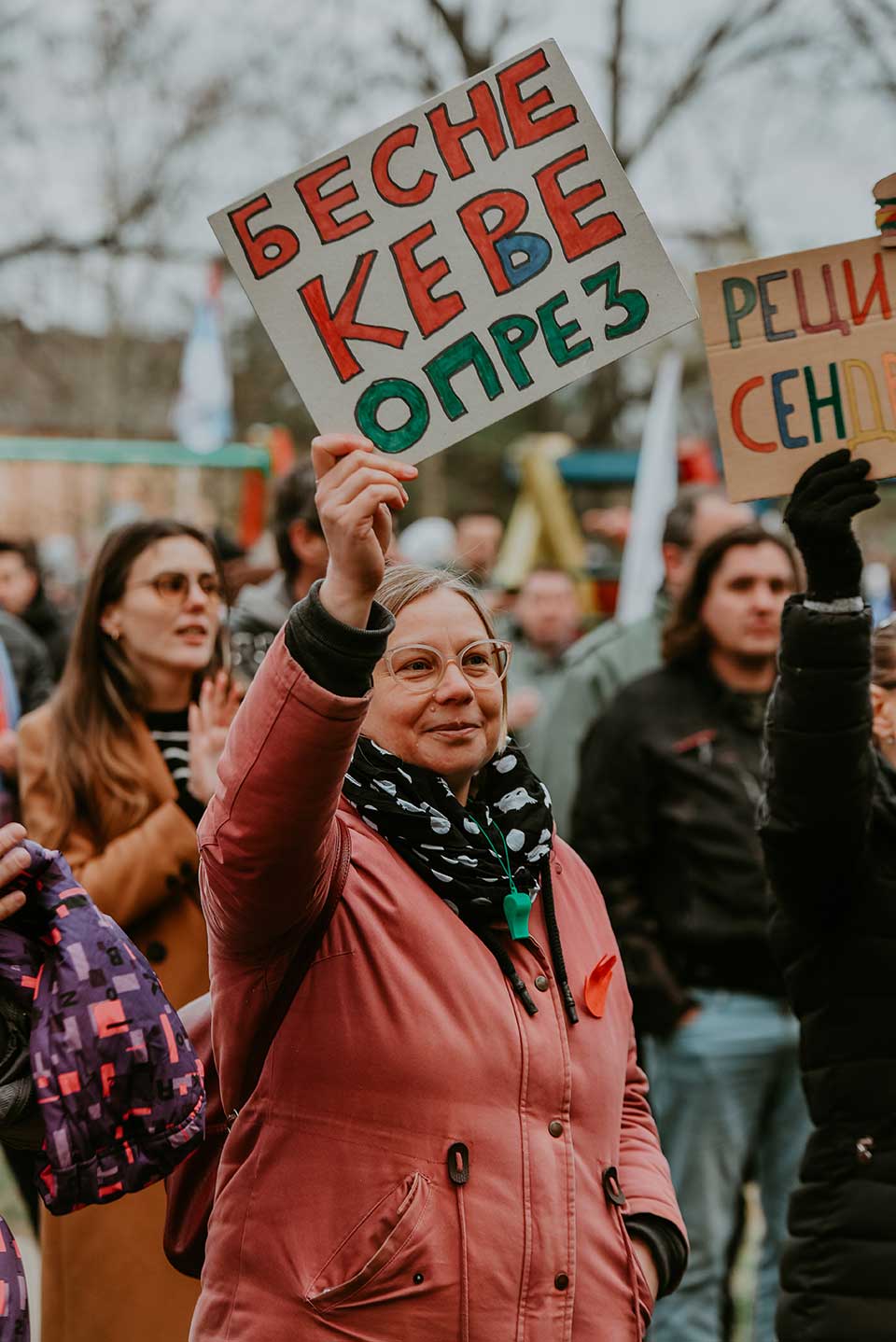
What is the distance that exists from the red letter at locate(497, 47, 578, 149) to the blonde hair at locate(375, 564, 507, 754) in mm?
653

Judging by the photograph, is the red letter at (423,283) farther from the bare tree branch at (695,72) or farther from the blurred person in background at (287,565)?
the bare tree branch at (695,72)

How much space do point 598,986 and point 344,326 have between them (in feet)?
3.35

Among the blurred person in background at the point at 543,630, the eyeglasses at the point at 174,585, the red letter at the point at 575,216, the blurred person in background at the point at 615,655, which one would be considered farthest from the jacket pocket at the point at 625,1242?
the blurred person in background at the point at 543,630

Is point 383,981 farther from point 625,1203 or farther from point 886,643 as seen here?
point 886,643

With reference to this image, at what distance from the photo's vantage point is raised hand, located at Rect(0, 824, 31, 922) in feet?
6.45

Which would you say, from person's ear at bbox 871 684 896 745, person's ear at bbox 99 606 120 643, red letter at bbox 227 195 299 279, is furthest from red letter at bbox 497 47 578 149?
person's ear at bbox 99 606 120 643

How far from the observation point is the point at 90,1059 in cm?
190

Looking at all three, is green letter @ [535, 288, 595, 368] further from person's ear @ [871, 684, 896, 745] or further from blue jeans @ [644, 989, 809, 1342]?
blue jeans @ [644, 989, 809, 1342]

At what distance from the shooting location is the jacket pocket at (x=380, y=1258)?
7.07 ft

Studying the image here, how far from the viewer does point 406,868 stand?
7.74ft

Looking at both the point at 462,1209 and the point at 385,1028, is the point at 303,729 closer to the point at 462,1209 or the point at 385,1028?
the point at 385,1028

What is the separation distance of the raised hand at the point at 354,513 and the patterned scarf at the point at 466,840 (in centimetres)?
41

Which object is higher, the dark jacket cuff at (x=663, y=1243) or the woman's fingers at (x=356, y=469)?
the woman's fingers at (x=356, y=469)

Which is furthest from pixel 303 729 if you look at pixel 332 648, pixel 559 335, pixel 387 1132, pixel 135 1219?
pixel 135 1219
